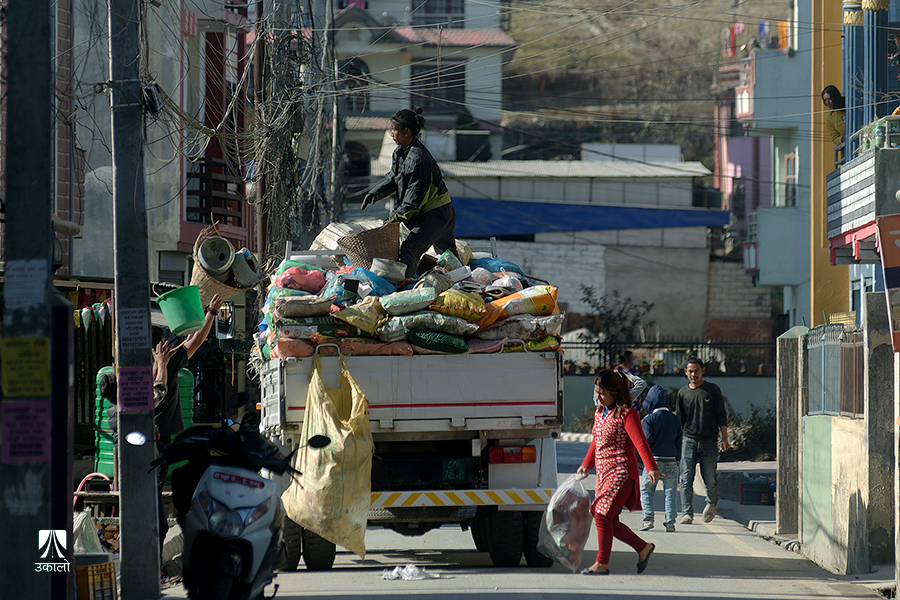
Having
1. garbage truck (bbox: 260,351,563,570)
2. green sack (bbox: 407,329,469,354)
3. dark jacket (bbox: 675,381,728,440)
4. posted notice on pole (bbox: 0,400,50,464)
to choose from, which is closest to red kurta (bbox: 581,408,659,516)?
garbage truck (bbox: 260,351,563,570)

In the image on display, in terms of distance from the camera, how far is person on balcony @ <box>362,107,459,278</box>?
9602 mm

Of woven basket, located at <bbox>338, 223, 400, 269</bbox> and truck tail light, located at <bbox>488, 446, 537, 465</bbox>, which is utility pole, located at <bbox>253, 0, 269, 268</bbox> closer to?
woven basket, located at <bbox>338, 223, 400, 269</bbox>

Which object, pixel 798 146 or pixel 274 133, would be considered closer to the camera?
pixel 274 133

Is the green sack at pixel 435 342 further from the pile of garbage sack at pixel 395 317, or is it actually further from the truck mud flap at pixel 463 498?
the truck mud flap at pixel 463 498

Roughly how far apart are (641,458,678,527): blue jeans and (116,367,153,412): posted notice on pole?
5949 mm

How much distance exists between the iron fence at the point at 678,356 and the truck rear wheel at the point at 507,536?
17362 millimetres

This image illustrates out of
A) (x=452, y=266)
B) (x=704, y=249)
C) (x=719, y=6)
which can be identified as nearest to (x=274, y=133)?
(x=452, y=266)

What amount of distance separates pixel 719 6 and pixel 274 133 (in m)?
59.5

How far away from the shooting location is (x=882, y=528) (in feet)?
29.2

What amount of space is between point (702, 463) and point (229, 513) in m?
7.45

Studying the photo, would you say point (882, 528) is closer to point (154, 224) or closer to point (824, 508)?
point (824, 508)

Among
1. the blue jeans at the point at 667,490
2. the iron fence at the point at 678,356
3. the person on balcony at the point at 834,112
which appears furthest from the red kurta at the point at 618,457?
the iron fence at the point at 678,356

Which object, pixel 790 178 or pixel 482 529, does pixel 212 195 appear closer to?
pixel 482 529

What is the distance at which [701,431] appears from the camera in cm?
1177
